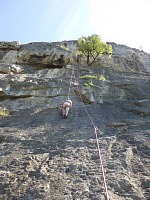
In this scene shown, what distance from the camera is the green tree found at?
25.9 metres

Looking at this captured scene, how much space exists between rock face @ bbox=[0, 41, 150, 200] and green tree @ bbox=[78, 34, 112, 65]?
6207mm

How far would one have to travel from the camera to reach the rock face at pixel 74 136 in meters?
6.26

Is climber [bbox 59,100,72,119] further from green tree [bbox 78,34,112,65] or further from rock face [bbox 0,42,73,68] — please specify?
rock face [bbox 0,42,73,68]

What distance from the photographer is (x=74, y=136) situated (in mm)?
9359

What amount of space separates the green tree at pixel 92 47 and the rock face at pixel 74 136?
244 inches

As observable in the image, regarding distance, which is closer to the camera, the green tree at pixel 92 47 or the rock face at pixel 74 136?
the rock face at pixel 74 136

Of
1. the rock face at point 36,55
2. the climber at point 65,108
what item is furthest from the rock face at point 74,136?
the rock face at point 36,55

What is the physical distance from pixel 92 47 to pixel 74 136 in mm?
17838

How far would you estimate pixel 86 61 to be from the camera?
90.1 feet

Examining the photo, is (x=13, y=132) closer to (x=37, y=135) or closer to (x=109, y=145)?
(x=37, y=135)

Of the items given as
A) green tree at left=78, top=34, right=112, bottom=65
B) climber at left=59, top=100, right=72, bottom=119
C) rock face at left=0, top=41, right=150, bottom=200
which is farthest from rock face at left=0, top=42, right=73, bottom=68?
climber at left=59, top=100, right=72, bottom=119

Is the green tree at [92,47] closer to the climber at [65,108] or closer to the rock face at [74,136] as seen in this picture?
the rock face at [74,136]

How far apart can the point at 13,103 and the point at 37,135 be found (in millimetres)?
4770

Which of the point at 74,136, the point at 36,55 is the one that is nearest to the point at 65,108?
the point at 74,136
